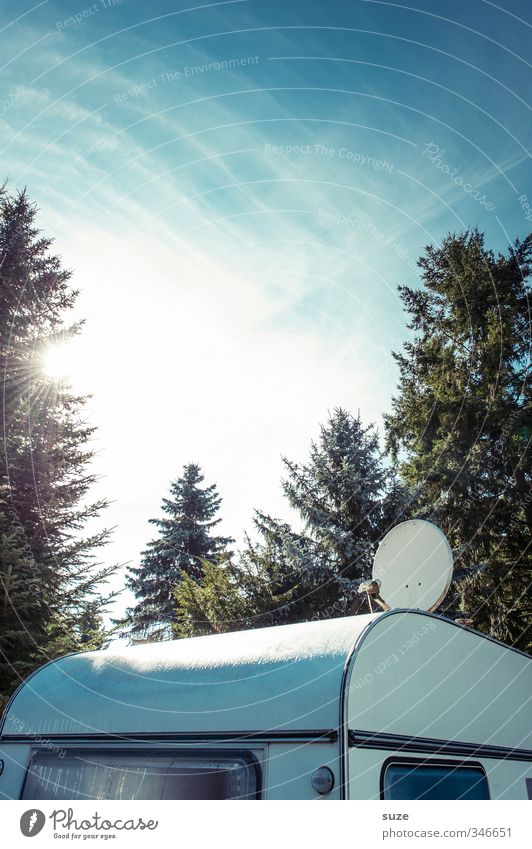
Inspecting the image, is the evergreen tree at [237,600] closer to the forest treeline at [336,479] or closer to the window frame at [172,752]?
the forest treeline at [336,479]

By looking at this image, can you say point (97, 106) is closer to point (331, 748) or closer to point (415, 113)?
point (415, 113)

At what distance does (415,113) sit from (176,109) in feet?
9.93

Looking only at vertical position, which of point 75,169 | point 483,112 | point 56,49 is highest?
point 483,112

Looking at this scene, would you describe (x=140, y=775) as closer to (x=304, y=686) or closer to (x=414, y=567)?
(x=304, y=686)

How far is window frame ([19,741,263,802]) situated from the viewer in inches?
118

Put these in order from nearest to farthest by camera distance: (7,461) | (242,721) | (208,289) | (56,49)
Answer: (242,721) < (56,49) < (208,289) < (7,461)

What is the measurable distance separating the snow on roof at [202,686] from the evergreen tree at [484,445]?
32.5ft

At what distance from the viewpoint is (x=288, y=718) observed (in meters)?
3.04

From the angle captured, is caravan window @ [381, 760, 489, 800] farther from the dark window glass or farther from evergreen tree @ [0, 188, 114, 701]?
evergreen tree @ [0, 188, 114, 701]

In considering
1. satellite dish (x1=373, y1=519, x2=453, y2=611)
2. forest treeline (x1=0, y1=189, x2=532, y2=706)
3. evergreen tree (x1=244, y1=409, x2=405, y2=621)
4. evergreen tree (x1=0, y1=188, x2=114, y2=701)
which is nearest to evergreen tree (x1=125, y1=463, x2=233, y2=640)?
forest treeline (x1=0, y1=189, x2=532, y2=706)

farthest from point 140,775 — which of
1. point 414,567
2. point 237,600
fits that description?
point 237,600

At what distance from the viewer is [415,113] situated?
6.67m

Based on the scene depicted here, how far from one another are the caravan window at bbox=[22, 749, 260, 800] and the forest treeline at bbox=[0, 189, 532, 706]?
5538 millimetres
